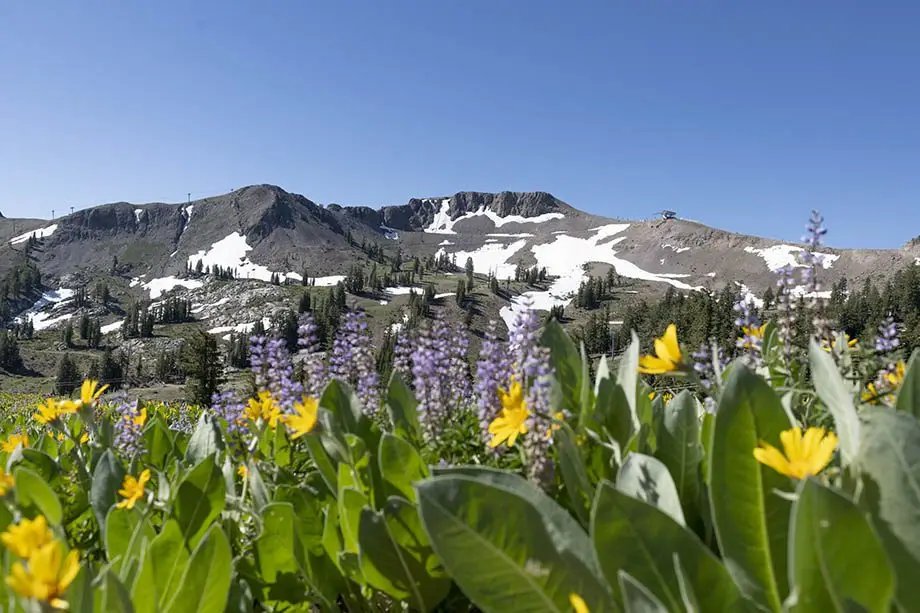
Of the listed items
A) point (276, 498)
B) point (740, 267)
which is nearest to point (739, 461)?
point (276, 498)

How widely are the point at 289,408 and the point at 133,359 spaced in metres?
156

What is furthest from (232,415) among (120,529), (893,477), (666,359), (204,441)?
(893,477)

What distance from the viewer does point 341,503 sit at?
1.58 meters

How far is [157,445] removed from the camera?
2.98m

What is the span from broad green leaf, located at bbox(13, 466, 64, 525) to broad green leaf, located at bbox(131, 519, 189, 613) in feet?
1.40

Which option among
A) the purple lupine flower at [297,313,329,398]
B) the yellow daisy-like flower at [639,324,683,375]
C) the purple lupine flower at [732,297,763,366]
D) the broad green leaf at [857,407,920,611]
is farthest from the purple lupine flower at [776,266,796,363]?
the purple lupine flower at [297,313,329,398]

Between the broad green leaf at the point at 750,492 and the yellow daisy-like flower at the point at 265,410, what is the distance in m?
1.91

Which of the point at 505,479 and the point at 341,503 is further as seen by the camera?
the point at 341,503

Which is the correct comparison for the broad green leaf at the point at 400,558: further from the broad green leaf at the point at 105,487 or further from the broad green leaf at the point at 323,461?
the broad green leaf at the point at 105,487

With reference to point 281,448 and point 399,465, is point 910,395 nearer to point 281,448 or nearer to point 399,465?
point 399,465

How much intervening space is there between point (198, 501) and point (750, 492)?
147 centimetres

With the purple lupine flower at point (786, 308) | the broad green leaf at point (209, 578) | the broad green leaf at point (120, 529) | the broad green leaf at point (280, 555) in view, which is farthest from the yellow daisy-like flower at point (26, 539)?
the purple lupine flower at point (786, 308)

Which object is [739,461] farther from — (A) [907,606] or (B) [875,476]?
(A) [907,606]

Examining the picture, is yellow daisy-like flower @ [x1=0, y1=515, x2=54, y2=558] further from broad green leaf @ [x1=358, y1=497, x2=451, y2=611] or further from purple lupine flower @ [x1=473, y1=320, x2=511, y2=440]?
purple lupine flower @ [x1=473, y1=320, x2=511, y2=440]
